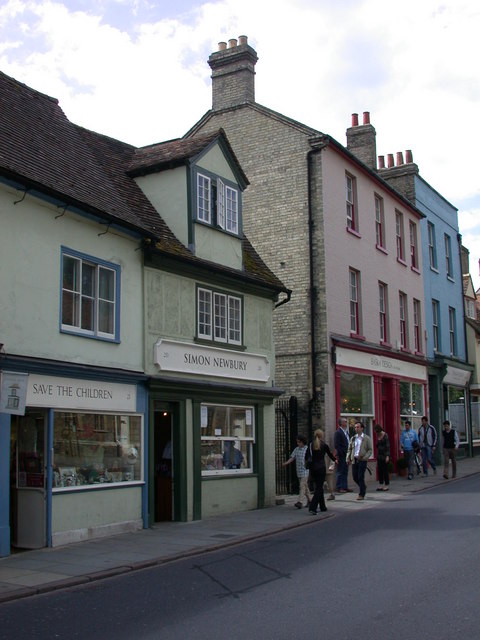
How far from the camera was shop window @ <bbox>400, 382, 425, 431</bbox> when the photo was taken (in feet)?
87.6

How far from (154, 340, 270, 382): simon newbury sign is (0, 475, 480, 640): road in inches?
169

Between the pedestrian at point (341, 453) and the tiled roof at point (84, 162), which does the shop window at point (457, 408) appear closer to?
the pedestrian at point (341, 453)

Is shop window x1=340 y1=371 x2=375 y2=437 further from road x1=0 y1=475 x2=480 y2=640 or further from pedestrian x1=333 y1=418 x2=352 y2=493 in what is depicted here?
road x1=0 y1=475 x2=480 y2=640

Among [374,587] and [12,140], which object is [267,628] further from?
[12,140]

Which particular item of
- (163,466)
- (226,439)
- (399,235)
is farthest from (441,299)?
(163,466)

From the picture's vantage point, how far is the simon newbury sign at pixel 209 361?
49.2ft

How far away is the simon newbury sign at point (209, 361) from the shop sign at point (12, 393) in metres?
3.97


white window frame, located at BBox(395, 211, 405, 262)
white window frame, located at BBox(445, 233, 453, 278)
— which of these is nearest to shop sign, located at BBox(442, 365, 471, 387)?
white window frame, located at BBox(445, 233, 453, 278)

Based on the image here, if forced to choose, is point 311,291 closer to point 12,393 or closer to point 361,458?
point 361,458

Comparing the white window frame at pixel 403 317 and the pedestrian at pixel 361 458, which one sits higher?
the white window frame at pixel 403 317

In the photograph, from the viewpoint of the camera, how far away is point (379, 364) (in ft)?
80.2

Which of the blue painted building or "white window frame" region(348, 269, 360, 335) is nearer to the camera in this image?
"white window frame" region(348, 269, 360, 335)

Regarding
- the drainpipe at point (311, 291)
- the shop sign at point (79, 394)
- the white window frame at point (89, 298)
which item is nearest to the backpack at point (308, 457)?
the shop sign at point (79, 394)

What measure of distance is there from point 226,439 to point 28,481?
551cm
